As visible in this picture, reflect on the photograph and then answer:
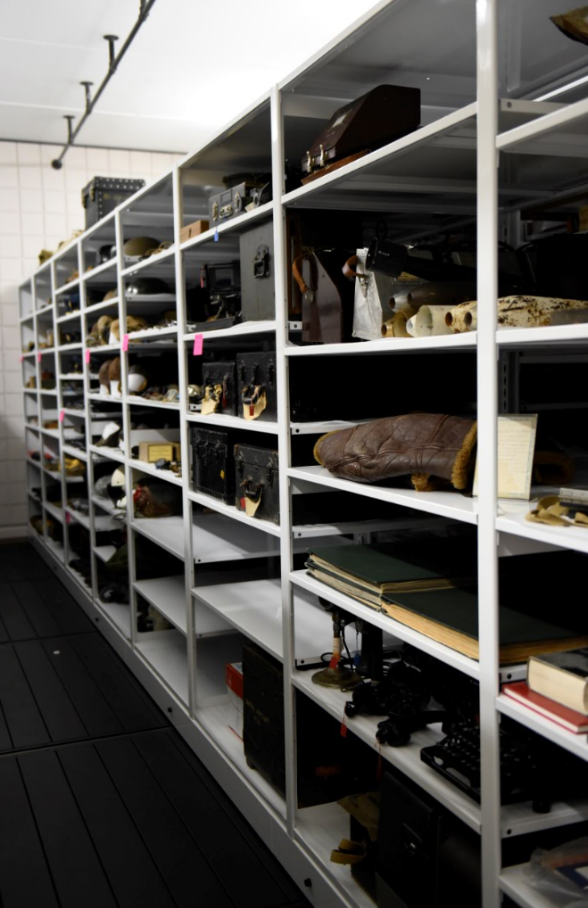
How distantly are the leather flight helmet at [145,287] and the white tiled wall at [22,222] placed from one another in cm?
382

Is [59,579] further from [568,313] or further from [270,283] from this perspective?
[568,313]

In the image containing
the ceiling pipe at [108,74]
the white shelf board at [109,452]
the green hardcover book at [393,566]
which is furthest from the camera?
the white shelf board at [109,452]

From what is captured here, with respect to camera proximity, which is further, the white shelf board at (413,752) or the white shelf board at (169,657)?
the white shelf board at (169,657)

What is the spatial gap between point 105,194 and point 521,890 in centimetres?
492

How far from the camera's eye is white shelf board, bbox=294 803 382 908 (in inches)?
93.8

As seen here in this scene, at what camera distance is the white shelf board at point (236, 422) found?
2.79 meters

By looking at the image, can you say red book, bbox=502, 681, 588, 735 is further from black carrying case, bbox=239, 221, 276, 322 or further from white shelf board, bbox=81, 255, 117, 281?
white shelf board, bbox=81, 255, 117, 281

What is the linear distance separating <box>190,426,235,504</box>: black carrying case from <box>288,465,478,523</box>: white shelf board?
84 cm

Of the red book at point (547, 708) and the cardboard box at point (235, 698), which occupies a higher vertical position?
the red book at point (547, 708)

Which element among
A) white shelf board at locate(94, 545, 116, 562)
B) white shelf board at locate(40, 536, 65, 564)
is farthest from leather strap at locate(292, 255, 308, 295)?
white shelf board at locate(40, 536, 65, 564)

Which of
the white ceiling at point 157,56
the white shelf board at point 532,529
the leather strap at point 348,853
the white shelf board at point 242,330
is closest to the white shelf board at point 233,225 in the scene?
the white shelf board at point 242,330

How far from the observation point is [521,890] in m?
1.67

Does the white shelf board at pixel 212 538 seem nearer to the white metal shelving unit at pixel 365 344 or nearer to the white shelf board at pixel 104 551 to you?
the white metal shelving unit at pixel 365 344

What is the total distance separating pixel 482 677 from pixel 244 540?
2272 millimetres
